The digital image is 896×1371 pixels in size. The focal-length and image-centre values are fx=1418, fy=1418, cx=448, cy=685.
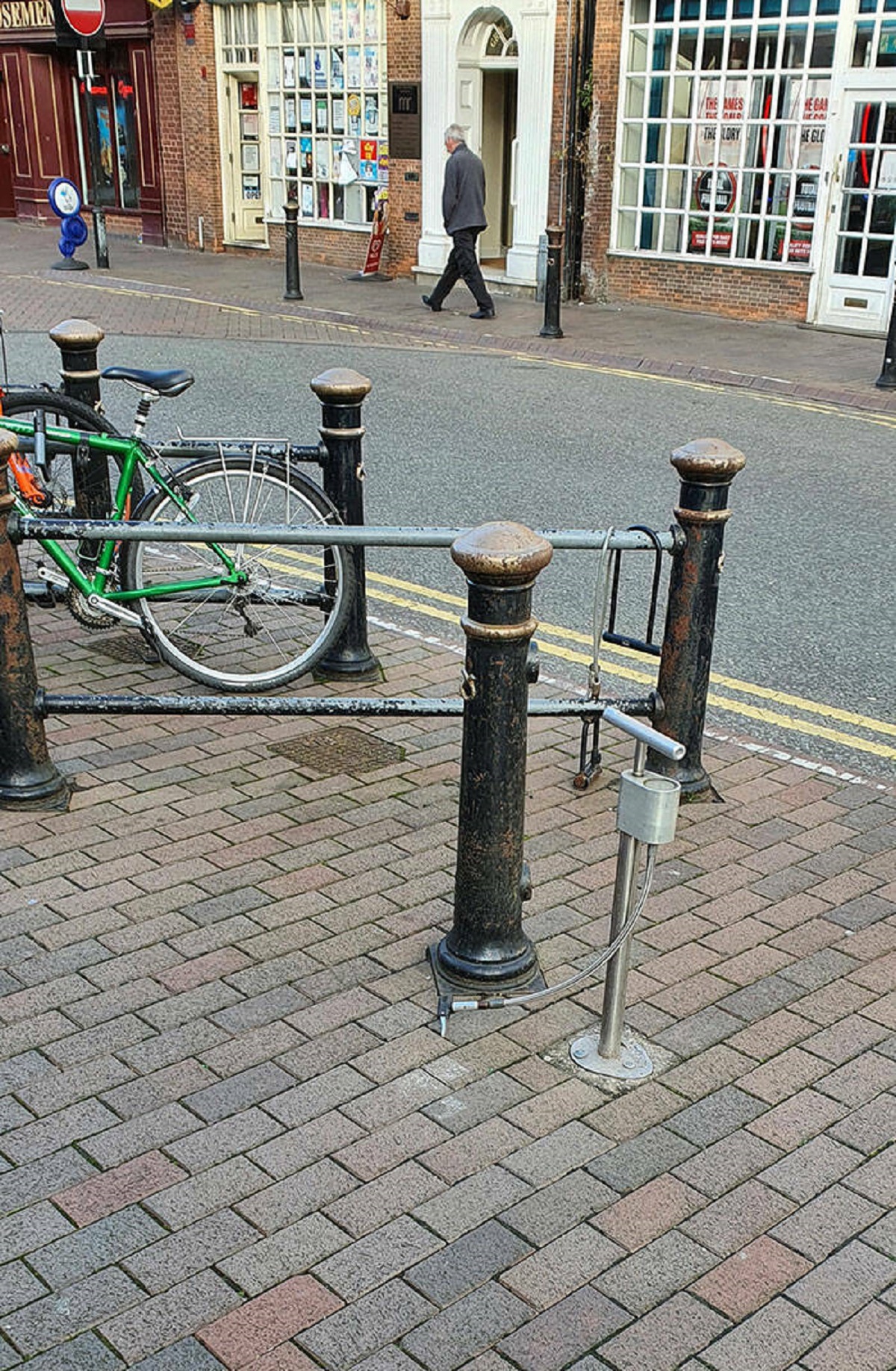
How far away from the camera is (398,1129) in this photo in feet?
10.5

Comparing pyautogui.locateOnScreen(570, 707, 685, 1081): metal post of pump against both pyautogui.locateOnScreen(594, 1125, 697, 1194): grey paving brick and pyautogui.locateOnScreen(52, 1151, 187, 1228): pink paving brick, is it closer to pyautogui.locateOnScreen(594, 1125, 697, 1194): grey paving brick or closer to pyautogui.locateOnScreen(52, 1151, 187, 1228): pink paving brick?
pyautogui.locateOnScreen(594, 1125, 697, 1194): grey paving brick

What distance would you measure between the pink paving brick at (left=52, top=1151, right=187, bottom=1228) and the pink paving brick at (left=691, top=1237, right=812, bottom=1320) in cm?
113

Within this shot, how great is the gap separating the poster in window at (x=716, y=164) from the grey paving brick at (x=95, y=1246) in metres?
15.2

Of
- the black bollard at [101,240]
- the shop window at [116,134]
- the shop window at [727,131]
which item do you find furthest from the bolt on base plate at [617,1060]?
the shop window at [116,134]

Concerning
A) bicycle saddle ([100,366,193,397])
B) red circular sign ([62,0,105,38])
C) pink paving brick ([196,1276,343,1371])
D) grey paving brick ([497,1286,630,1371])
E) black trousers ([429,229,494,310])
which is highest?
red circular sign ([62,0,105,38])

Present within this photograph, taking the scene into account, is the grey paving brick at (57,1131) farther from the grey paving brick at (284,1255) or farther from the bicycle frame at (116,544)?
the bicycle frame at (116,544)

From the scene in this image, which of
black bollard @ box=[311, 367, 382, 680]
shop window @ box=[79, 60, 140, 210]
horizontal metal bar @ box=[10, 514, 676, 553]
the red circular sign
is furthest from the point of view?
shop window @ box=[79, 60, 140, 210]

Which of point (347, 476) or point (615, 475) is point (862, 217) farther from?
point (347, 476)

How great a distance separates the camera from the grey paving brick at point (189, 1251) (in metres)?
2.78

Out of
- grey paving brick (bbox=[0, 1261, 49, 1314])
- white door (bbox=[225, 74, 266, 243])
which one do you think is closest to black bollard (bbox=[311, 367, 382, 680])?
grey paving brick (bbox=[0, 1261, 49, 1314])

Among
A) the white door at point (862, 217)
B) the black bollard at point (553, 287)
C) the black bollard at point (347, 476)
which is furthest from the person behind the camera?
the white door at point (862, 217)

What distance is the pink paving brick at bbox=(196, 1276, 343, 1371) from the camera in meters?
2.62

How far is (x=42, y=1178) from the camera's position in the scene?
3.03m

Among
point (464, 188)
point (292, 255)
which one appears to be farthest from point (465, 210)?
point (292, 255)
